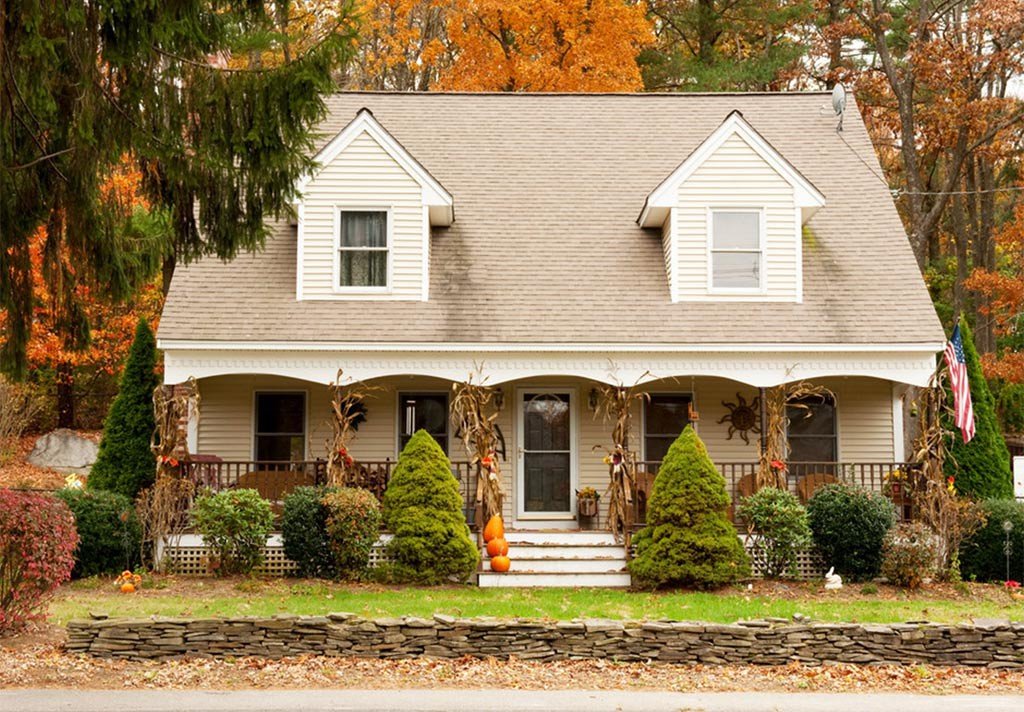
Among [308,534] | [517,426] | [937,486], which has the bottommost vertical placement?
[308,534]

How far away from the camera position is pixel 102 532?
15.1 meters

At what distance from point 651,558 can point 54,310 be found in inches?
322

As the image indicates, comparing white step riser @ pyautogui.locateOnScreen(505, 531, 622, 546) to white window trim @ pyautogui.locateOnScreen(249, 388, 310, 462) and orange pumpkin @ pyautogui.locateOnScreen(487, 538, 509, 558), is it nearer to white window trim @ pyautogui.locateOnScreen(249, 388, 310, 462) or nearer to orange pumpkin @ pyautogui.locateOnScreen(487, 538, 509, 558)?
orange pumpkin @ pyautogui.locateOnScreen(487, 538, 509, 558)

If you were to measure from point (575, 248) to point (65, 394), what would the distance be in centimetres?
1488

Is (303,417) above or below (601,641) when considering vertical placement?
above

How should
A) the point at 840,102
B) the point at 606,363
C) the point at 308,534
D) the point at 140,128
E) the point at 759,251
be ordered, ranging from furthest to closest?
the point at 840,102
the point at 759,251
the point at 606,363
the point at 308,534
the point at 140,128

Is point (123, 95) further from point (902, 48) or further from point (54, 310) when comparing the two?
point (902, 48)

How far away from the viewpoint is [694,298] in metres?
18.0

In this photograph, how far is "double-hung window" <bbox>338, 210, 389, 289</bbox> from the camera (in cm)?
1795

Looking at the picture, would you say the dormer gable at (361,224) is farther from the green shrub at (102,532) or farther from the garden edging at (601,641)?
the garden edging at (601,641)

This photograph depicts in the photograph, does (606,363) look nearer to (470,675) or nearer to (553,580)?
(553,580)

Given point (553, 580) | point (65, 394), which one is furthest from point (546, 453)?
point (65, 394)

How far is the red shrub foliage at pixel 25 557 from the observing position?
11.0 meters

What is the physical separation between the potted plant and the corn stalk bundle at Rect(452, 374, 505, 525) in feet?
5.52
